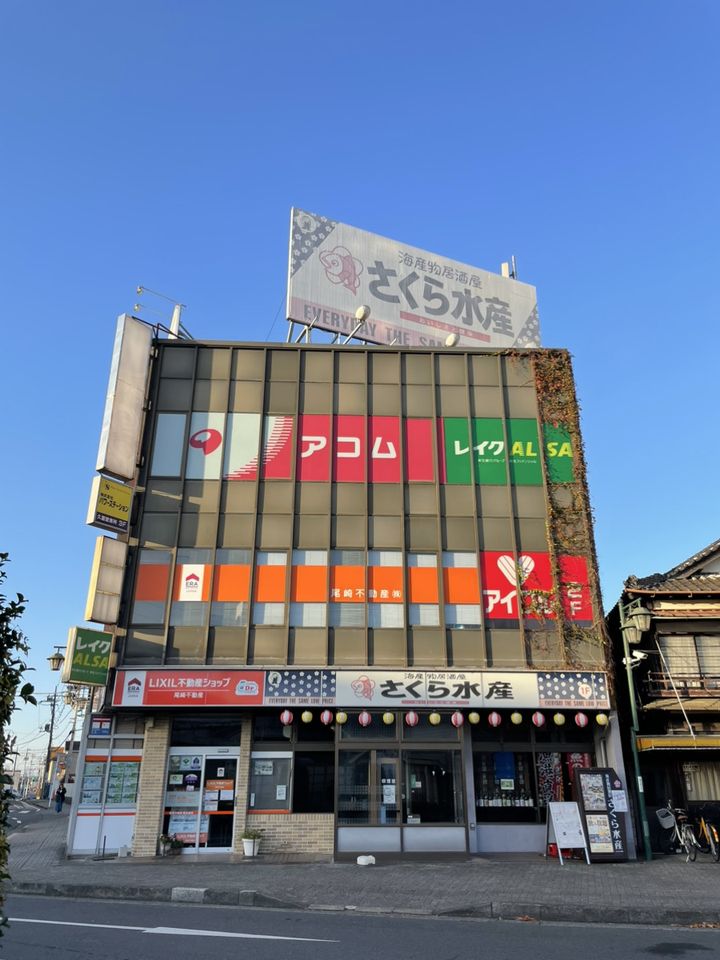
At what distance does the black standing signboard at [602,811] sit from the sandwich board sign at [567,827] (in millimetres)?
217

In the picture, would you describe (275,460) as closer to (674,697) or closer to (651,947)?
(674,697)

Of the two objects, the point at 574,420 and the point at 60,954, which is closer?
the point at 60,954

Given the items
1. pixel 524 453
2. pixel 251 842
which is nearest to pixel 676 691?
pixel 524 453

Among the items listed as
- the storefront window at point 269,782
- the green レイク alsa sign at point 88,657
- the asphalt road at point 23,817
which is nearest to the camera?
the green レイク alsa sign at point 88,657

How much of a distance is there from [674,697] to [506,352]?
11582mm

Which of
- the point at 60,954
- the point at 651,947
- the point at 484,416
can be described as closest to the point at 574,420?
the point at 484,416

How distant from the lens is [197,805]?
18891 millimetres

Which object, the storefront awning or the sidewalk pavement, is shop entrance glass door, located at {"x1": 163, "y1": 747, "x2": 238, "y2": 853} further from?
the storefront awning

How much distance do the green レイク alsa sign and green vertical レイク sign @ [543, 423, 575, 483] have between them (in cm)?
1363

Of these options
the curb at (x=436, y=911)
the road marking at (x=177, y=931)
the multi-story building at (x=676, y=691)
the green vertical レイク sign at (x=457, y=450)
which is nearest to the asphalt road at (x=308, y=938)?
the road marking at (x=177, y=931)

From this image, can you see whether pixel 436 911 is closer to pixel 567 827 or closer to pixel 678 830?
pixel 567 827

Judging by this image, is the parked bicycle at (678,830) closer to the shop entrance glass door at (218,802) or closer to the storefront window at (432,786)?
the storefront window at (432,786)

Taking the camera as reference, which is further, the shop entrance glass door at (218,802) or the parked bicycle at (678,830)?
the shop entrance glass door at (218,802)

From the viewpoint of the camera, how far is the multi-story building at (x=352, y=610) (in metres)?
18.8
